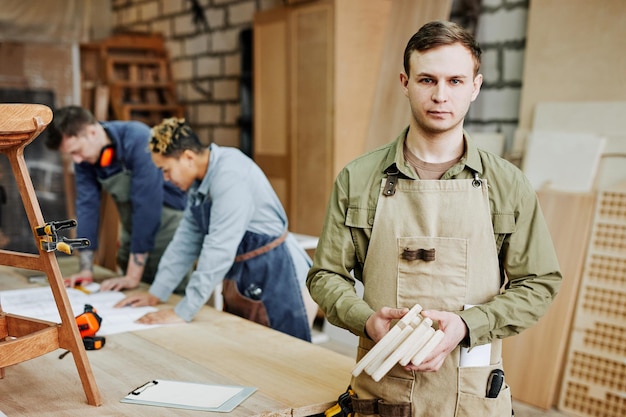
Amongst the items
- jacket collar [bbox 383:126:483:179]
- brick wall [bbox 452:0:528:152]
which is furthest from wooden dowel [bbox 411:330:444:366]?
brick wall [bbox 452:0:528:152]

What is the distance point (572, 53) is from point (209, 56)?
3754mm

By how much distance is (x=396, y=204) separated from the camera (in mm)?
1485

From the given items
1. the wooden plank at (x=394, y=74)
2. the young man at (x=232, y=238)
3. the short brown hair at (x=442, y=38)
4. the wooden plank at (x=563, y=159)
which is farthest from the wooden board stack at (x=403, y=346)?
the wooden plank at (x=394, y=74)

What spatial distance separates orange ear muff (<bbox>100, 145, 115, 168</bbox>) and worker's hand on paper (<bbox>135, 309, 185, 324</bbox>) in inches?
39.6

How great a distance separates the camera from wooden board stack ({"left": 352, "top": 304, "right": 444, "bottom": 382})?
1.29 m

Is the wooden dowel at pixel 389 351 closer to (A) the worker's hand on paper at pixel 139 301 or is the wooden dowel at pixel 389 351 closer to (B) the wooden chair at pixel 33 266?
(B) the wooden chair at pixel 33 266

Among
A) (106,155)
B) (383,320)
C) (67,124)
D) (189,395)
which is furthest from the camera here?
(106,155)

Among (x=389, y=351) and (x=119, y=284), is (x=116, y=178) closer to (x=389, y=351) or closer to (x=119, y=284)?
(x=119, y=284)

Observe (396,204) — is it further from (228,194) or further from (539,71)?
(539,71)

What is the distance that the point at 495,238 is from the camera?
1463mm

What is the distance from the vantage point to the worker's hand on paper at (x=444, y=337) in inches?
52.4

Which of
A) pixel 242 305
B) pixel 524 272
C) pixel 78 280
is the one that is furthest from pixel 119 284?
pixel 524 272

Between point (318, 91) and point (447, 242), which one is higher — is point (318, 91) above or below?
above

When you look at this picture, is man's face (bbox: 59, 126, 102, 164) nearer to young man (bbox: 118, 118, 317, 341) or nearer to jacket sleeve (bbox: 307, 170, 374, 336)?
young man (bbox: 118, 118, 317, 341)
